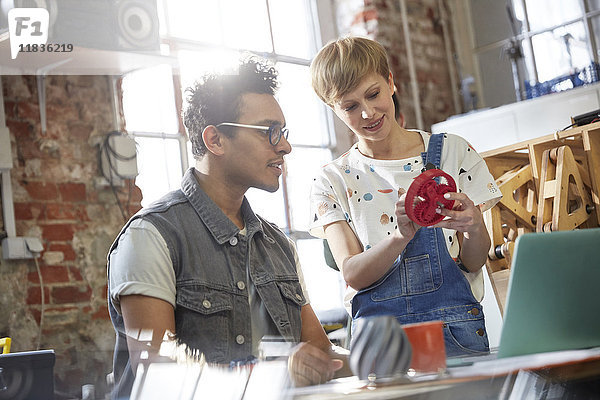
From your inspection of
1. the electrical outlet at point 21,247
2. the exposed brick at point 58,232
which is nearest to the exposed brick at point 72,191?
the exposed brick at point 58,232

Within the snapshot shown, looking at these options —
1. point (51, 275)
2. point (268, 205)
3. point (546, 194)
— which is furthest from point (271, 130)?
point (268, 205)

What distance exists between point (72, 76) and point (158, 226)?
180cm

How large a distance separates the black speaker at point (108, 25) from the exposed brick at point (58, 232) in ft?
2.32

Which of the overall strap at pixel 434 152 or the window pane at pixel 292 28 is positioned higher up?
the window pane at pixel 292 28

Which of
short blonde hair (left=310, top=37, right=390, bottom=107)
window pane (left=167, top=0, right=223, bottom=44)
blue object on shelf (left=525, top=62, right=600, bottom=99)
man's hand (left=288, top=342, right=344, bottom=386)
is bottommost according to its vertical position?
man's hand (left=288, top=342, right=344, bottom=386)

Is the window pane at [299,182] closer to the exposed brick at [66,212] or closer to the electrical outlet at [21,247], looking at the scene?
the exposed brick at [66,212]

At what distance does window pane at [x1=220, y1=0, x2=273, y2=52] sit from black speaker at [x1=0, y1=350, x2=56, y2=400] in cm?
288

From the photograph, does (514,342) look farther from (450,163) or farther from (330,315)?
(330,315)

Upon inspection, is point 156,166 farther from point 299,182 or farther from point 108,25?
point 299,182

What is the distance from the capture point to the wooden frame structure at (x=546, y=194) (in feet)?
8.41

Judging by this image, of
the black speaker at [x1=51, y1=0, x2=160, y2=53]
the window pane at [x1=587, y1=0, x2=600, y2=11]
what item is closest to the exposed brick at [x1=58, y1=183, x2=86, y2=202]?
the black speaker at [x1=51, y1=0, x2=160, y2=53]

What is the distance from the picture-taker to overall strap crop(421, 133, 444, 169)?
68.9 inches

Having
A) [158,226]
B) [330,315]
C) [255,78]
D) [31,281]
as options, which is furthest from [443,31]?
[158,226]

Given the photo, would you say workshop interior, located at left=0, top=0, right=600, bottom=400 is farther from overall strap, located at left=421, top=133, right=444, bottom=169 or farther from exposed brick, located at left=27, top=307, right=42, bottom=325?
overall strap, located at left=421, top=133, right=444, bottom=169
